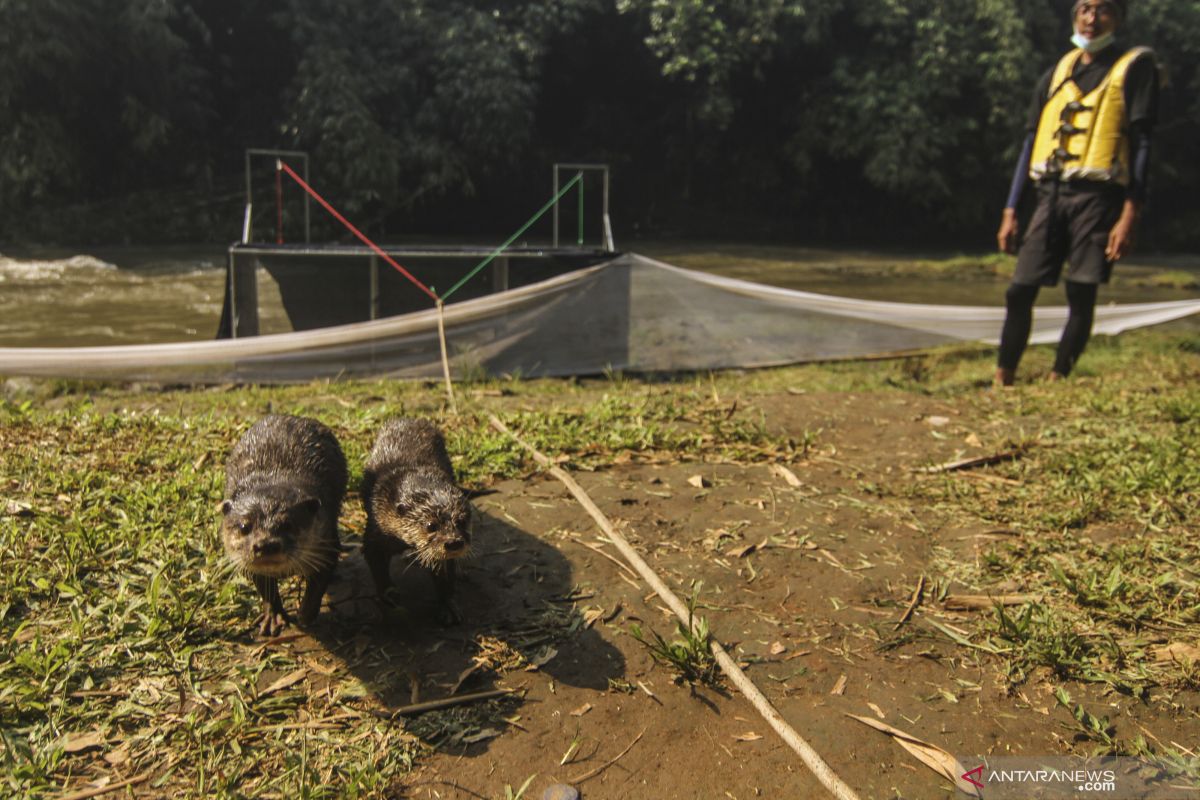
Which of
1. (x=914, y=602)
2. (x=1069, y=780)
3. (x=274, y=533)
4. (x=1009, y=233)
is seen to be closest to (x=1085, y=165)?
(x=1009, y=233)

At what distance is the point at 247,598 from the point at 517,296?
3606 mm

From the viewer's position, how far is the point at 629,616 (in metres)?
2.90

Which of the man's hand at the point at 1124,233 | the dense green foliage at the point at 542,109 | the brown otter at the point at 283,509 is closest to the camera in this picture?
the brown otter at the point at 283,509

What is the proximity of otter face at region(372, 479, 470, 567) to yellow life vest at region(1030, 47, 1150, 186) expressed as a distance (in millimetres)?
4408

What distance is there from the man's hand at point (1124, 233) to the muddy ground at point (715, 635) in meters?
2.46

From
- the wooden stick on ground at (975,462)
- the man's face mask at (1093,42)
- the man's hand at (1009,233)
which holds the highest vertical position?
the man's face mask at (1093,42)

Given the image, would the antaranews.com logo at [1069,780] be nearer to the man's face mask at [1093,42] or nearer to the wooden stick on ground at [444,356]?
the wooden stick on ground at [444,356]

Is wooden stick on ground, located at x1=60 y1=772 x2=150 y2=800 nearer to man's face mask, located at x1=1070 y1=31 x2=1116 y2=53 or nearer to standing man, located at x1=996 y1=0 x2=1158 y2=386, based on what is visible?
standing man, located at x1=996 y1=0 x2=1158 y2=386

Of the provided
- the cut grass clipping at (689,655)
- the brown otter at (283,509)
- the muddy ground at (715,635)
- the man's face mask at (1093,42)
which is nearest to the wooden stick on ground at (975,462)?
the muddy ground at (715,635)

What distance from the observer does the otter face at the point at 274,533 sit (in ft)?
8.11

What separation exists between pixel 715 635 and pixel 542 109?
18.9 metres

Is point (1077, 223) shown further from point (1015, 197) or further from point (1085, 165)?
point (1015, 197)

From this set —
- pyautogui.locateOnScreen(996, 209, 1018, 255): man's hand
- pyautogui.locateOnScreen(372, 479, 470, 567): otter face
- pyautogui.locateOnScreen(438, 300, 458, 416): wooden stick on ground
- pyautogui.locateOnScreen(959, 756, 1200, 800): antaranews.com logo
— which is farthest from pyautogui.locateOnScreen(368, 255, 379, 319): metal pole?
pyautogui.locateOnScreen(959, 756, 1200, 800): antaranews.com logo

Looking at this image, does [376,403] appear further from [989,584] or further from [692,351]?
[989,584]
